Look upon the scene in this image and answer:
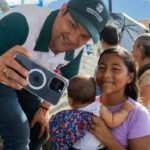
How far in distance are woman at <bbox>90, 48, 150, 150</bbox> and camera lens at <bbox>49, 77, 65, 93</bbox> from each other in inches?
14.2

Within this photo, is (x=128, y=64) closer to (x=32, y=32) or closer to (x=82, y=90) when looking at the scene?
(x=82, y=90)

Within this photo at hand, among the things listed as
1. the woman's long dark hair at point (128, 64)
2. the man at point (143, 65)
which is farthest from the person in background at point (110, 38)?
the woman's long dark hair at point (128, 64)

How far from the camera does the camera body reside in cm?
82

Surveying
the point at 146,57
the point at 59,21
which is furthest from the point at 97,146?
the point at 146,57

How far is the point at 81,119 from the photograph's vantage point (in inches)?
42.0

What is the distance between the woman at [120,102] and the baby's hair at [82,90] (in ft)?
0.37

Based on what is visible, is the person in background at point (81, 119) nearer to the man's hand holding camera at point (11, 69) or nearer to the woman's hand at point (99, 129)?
the woman's hand at point (99, 129)

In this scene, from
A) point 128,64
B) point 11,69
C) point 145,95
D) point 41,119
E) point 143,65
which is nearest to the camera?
point 11,69

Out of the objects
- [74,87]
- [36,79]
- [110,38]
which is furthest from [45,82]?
[110,38]

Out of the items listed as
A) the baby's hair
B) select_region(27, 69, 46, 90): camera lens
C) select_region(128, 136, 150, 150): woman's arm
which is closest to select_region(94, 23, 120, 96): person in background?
the baby's hair

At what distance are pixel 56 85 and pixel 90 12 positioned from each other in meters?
0.55

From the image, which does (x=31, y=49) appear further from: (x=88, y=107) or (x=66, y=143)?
(x=66, y=143)

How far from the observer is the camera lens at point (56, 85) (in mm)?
842

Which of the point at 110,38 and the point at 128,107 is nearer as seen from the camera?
the point at 128,107
